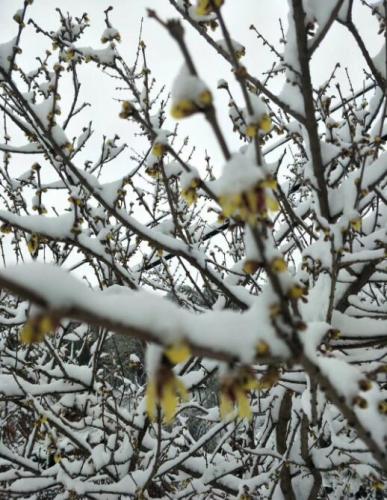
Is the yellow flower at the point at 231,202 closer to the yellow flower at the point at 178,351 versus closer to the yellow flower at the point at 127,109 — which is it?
the yellow flower at the point at 178,351

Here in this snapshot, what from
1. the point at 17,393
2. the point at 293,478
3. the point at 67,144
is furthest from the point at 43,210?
the point at 293,478

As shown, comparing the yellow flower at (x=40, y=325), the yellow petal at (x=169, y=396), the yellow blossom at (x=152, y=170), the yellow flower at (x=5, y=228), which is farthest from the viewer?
the yellow flower at (x=5, y=228)

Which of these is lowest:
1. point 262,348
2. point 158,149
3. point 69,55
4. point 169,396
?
point 169,396

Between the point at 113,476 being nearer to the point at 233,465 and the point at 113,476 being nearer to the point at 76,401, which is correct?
the point at 76,401

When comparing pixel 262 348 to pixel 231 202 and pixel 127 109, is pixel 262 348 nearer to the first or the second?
pixel 231 202

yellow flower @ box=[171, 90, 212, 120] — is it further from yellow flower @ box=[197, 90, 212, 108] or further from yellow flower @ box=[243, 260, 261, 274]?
yellow flower @ box=[243, 260, 261, 274]

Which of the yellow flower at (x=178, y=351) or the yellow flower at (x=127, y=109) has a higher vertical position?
the yellow flower at (x=127, y=109)

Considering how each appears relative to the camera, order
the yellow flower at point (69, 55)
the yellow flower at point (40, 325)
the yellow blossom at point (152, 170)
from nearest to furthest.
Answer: the yellow flower at point (40, 325) < the yellow blossom at point (152, 170) < the yellow flower at point (69, 55)

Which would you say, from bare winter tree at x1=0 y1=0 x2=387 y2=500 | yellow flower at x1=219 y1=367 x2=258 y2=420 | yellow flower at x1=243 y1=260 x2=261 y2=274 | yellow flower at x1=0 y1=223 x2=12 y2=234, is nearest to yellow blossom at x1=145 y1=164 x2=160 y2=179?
bare winter tree at x1=0 y1=0 x2=387 y2=500

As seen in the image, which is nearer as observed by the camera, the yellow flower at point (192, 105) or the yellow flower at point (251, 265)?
the yellow flower at point (192, 105)

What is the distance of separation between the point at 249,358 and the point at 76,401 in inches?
137

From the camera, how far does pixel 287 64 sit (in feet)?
6.42

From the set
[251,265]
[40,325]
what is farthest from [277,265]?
[40,325]

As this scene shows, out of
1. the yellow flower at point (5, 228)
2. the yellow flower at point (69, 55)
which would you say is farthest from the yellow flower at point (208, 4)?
the yellow flower at point (69, 55)
